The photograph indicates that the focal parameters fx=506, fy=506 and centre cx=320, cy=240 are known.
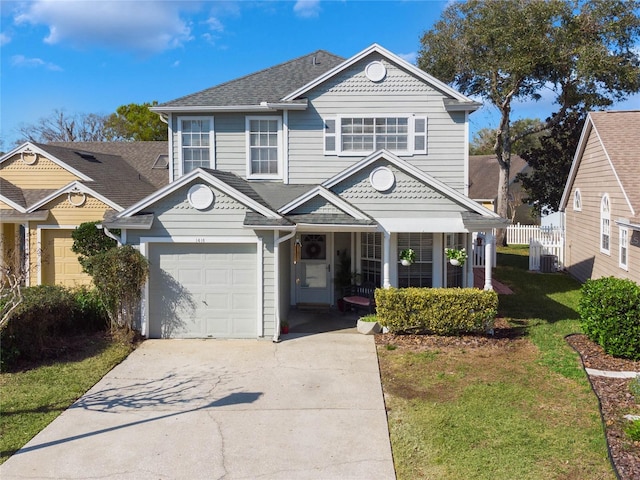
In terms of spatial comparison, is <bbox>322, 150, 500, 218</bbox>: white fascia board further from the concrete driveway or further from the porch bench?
the concrete driveway

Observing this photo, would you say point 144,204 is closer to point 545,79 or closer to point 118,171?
point 118,171

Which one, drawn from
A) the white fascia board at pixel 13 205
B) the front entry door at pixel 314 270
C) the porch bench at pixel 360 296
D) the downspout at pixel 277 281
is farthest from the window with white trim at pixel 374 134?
the white fascia board at pixel 13 205

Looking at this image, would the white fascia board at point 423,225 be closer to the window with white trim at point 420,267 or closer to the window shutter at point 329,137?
the window with white trim at point 420,267

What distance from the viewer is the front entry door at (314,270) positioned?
46.6 ft

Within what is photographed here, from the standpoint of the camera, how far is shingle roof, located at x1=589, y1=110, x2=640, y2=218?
534 inches

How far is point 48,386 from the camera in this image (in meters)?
8.17

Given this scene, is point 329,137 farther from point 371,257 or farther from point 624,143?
point 624,143

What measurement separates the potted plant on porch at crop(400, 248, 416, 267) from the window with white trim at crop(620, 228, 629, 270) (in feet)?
20.5

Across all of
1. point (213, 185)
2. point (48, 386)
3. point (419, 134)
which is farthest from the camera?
point (419, 134)

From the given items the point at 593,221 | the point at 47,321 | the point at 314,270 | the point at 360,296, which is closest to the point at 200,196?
the point at 47,321

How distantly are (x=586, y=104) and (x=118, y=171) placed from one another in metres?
24.3

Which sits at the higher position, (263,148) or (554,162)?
(554,162)

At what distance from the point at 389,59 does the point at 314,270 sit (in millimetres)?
6131

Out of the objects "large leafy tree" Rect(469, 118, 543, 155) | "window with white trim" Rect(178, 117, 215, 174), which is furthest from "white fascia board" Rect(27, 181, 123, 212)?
"large leafy tree" Rect(469, 118, 543, 155)
